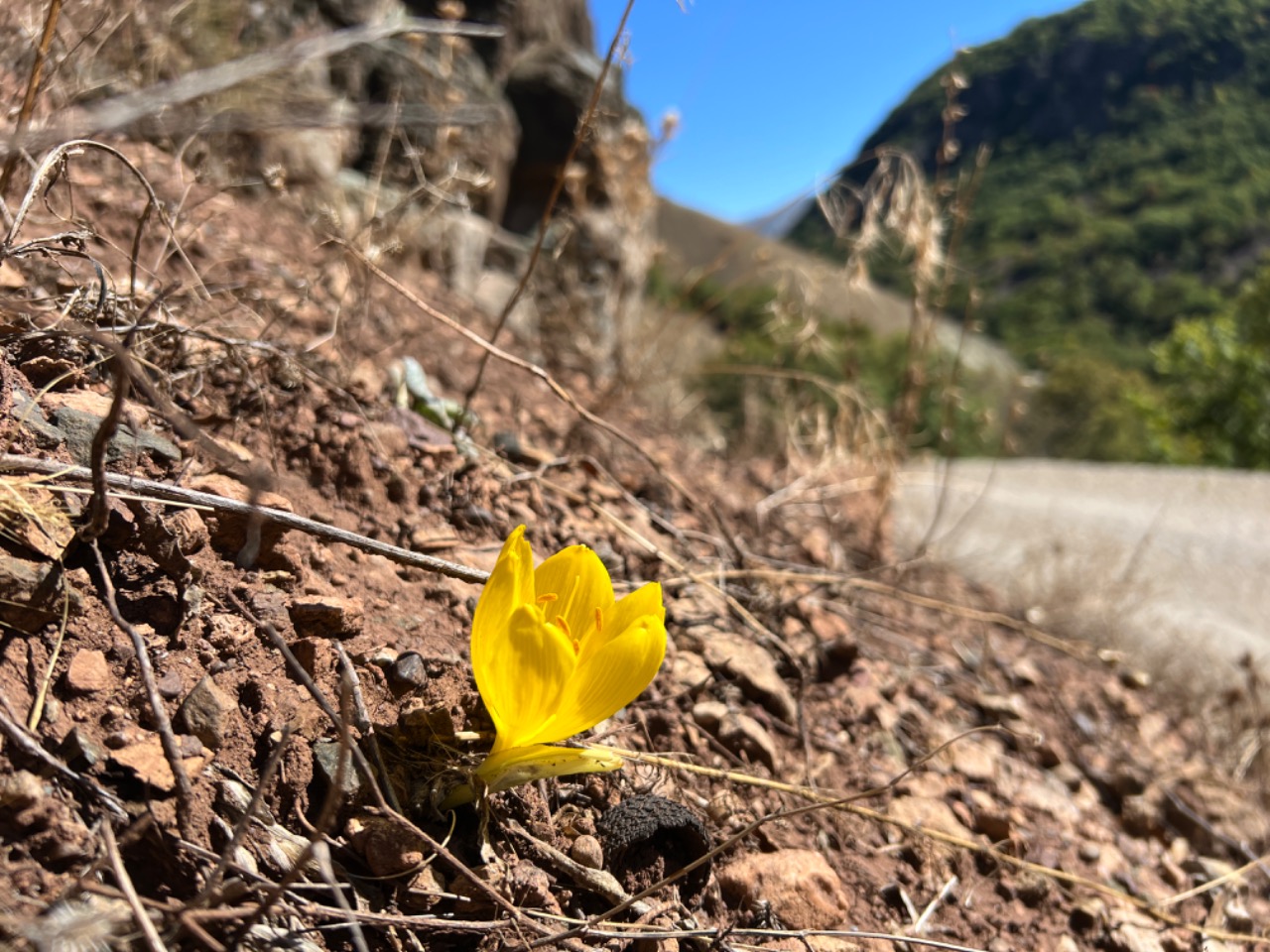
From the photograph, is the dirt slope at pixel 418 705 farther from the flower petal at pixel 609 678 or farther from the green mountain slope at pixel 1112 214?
the green mountain slope at pixel 1112 214

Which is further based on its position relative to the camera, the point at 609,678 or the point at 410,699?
the point at 410,699

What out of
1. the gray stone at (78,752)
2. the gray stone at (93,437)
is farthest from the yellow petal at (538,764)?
the gray stone at (93,437)

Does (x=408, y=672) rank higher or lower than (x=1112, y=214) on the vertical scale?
lower

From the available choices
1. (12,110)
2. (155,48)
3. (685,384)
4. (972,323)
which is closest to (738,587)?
(972,323)

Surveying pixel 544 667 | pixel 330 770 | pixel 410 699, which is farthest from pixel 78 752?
pixel 544 667

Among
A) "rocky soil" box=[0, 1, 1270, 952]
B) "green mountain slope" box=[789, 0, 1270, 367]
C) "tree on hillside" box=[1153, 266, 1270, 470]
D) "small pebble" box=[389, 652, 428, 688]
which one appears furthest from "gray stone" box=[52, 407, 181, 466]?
"green mountain slope" box=[789, 0, 1270, 367]

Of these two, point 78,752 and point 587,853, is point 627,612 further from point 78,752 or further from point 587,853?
point 78,752

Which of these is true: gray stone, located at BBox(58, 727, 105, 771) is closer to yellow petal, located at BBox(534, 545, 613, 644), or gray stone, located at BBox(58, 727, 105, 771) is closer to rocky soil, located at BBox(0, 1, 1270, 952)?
rocky soil, located at BBox(0, 1, 1270, 952)
